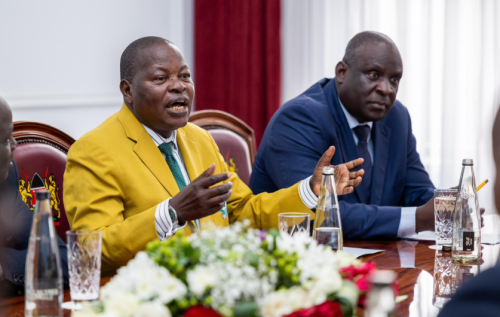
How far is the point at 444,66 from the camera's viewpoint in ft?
12.1

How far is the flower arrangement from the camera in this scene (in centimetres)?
80

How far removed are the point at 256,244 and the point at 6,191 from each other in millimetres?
1167

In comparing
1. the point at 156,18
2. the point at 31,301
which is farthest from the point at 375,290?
the point at 156,18

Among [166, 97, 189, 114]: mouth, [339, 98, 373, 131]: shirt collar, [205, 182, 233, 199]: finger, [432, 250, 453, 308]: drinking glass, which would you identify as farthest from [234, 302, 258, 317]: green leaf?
[339, 98, 373, 131]: shirt collar

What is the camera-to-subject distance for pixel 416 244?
6.39 feet

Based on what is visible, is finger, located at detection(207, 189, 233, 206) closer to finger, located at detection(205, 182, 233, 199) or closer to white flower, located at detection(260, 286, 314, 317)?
finger, located at detection(205, 182, 233, 199)

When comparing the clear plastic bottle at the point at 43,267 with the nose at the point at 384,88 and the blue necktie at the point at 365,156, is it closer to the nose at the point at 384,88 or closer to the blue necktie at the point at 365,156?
the blue necktie at the point at 365,156

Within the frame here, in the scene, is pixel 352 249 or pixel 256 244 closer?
pixel 256 244

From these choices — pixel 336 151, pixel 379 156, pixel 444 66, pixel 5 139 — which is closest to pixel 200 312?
pixel 5 139

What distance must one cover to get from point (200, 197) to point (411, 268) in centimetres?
59

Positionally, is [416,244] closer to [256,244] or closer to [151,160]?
[151,160]

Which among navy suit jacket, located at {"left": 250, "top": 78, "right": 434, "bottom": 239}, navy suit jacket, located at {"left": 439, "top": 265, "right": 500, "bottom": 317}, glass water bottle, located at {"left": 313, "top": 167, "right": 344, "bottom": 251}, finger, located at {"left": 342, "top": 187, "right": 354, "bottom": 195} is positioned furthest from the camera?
navy suit jacket, located at {"left": 250, "top": 78, "right": 434, "bottom": 239}

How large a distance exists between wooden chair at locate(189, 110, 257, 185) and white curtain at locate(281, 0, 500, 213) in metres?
1.36

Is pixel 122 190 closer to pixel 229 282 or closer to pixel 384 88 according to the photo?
pixel 229 282
